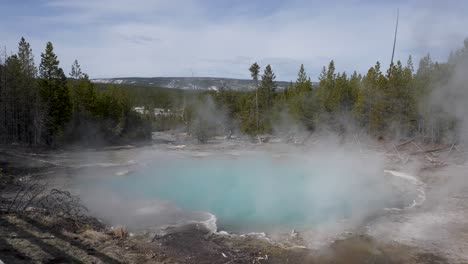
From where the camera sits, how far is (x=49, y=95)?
88.0ft

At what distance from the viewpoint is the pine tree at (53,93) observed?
2667 cm

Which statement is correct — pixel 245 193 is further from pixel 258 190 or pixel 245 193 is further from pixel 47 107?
pixel 47 107


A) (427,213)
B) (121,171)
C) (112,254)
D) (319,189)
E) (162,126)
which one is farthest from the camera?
(162,126)

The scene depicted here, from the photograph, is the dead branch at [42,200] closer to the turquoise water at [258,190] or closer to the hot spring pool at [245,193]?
the hot spring pool at [245,193]

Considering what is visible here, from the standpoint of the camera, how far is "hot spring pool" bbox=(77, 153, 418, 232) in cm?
979

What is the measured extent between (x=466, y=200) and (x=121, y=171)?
41.4 ft

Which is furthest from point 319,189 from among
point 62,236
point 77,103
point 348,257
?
point 77,103

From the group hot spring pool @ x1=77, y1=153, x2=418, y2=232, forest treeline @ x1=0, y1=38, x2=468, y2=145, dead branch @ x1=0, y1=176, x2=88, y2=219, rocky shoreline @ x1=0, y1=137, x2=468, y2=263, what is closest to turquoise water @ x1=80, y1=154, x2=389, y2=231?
hot spring pool @ x1=77, y1=153, x2=418, y2=232

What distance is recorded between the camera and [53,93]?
26.9 metres

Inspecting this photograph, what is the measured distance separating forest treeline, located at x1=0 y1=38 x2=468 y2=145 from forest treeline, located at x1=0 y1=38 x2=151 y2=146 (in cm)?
6

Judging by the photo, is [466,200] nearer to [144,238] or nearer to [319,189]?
[319,189]

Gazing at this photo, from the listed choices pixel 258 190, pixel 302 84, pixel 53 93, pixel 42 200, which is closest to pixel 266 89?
pixel 302 84

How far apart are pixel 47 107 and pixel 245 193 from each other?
59.2 ft

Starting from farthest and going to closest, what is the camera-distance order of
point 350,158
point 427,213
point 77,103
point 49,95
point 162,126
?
1. point 162,126
2. point 77,103
3. point 49,95
4. point 350,158
5. point 427,213
